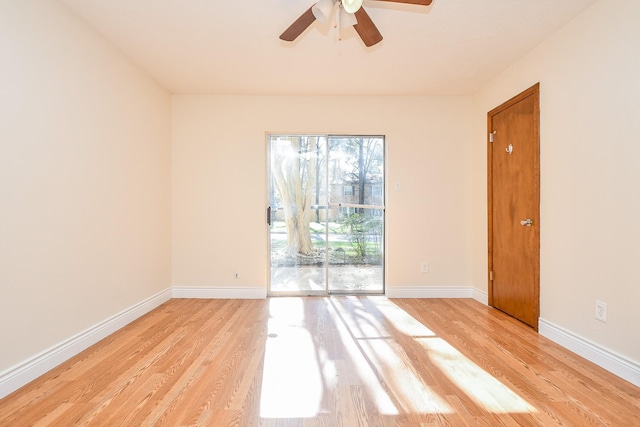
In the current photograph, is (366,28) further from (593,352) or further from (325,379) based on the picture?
(593,352)

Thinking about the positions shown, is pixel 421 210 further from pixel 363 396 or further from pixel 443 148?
pixel 363 396

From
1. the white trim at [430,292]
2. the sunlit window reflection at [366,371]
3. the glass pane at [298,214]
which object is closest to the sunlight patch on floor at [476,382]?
the sunlit window reflection at [366,371]

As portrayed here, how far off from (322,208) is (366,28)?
2236mm

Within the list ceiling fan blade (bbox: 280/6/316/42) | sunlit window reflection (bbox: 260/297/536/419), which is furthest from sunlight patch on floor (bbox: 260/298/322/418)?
ceiling fan blade (bbox: 280/6/316/42)

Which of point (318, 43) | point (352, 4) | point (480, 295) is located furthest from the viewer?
point (480, 295)

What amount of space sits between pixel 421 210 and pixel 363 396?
257 cm

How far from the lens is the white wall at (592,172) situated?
1.94m

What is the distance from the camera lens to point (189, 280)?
3.81 metres

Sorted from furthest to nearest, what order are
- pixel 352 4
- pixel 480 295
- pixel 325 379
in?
pixel 480 295
pixel 325 379
pixel 352 4

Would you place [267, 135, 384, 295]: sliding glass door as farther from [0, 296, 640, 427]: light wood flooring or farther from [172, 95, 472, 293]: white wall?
[0, 296, 640, 427]: light wood flooring

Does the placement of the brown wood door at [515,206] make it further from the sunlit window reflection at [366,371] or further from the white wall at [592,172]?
the sunlit window reflection at [366,371]

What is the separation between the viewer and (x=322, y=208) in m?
3.92

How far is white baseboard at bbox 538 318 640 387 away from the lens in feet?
6.25

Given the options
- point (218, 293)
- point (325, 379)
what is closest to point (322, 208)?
point (218, 293)
